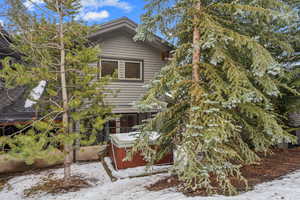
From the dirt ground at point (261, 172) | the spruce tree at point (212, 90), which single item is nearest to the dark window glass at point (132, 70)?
the spruce tree at point (212, 90)

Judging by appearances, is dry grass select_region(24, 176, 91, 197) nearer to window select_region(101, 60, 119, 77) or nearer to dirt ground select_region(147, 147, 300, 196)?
dirt ground select_region(147, 147, 300, 196)

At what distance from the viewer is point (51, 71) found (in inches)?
192

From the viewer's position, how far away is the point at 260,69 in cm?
350

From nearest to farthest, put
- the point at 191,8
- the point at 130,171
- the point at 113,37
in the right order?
the point at 191,8 < the point at 130,171 < the point at 113,37

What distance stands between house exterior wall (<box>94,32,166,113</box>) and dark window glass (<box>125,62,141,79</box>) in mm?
219

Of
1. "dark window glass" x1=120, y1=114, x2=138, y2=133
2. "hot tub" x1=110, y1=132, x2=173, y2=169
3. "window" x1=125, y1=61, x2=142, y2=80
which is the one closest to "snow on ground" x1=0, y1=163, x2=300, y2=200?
"hot tub" x1=110, y1=132, x2=173, y2=169

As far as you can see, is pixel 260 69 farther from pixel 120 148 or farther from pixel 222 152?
pixel 120 148

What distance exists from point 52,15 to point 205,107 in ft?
14.5

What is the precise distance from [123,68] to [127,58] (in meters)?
0.47

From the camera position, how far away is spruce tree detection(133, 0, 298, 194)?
3494mm

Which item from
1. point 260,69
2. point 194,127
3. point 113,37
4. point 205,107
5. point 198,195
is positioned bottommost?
point 198,195

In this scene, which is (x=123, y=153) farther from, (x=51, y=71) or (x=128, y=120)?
→ (x=51, y=71)

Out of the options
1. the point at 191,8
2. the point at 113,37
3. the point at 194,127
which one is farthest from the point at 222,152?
the point at 113,37

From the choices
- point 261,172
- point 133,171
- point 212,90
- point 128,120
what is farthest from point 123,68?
point 261,172
